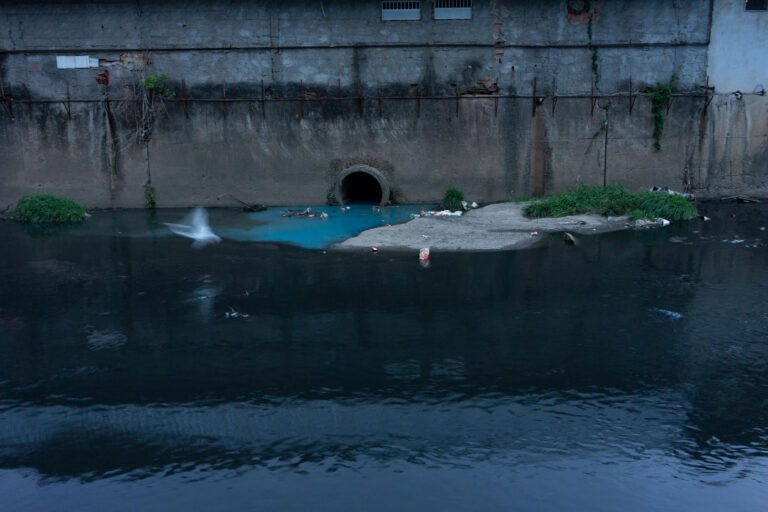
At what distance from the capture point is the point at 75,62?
15.2 m

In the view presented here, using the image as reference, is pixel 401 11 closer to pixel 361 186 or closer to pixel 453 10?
pixel 453 10

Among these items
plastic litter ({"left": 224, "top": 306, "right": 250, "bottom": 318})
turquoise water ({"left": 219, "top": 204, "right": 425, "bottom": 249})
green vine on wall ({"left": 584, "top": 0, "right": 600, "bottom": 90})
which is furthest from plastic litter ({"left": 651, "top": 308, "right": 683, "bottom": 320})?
green vine on wall ({"left": 584, "top": 0, "right": 600, "bottom": 90})

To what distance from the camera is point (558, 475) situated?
16.5ft

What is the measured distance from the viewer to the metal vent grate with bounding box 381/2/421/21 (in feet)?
49.6

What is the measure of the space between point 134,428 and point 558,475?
11.2 ft

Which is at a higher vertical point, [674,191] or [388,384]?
[674,191]

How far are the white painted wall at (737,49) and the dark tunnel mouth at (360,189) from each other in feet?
26.1

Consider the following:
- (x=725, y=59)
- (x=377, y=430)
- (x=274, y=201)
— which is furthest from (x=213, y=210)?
(x=725, y=59)

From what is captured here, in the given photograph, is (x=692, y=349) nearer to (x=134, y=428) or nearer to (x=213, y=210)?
(x=134, y=428)

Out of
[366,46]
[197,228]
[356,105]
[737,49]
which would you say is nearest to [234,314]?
[197,228]

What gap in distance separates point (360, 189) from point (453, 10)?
195 inches

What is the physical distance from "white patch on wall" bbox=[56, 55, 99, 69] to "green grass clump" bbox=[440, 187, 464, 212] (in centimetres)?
813

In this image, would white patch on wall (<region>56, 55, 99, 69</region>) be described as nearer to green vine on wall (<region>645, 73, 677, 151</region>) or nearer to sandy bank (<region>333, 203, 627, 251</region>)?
sandy bank (<region>333, 203, 627, 251</region>)

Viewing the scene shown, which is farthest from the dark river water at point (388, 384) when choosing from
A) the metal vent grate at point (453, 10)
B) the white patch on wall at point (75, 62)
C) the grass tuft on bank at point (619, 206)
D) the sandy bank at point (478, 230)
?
the metal vent grate at point (453, 10)
